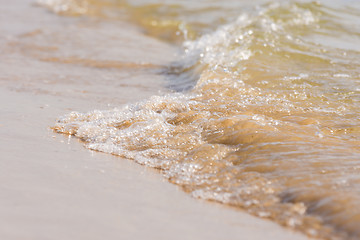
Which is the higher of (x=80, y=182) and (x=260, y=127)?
(x=260, y=127)

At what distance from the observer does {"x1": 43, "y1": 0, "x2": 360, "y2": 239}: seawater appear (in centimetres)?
252

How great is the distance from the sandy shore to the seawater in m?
0.16

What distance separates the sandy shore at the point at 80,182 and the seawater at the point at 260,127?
163 mm

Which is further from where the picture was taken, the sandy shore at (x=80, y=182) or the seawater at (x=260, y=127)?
the seawater at (x=260, y=127)

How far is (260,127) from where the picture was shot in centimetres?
332

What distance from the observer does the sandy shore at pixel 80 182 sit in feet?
6.96

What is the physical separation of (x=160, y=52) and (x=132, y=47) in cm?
45

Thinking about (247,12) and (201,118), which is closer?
(201,118)

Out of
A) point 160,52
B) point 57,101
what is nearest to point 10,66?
point 57,101

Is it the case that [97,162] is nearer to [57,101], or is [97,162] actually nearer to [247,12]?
[57,101]

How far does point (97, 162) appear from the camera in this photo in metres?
2.99

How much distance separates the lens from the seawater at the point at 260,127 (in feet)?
8.28

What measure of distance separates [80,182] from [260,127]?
1341mm

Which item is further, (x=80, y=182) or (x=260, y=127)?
(x=260, y=127)
